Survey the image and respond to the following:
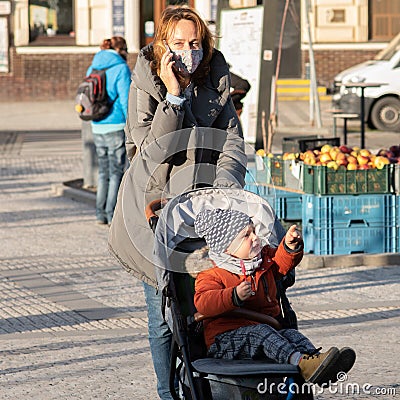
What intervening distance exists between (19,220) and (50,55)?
71.0 feet

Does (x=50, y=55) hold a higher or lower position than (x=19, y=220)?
higher

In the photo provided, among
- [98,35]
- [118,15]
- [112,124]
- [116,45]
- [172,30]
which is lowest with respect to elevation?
[112,124]

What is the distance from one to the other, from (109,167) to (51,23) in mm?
22839

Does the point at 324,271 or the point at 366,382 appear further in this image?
the point at 324,271

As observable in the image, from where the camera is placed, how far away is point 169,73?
5.20 m

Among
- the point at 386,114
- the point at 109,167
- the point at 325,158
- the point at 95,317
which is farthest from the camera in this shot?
the point at 386,114

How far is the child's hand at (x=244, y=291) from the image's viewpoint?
15.8 feet

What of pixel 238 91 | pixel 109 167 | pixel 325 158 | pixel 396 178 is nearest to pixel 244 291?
pixel 396 178

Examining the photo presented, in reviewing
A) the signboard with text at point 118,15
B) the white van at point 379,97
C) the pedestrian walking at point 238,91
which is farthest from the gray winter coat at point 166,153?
the signboard with text at point 118,15

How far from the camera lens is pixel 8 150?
20312 millimetres

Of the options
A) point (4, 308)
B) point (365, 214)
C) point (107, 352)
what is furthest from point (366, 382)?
point (365, 214)

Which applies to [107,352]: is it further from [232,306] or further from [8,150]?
[8,150]

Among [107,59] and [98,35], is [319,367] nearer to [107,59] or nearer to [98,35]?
[107,59]

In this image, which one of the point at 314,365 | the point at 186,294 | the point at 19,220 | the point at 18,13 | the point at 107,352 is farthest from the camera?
the point at 18,13
